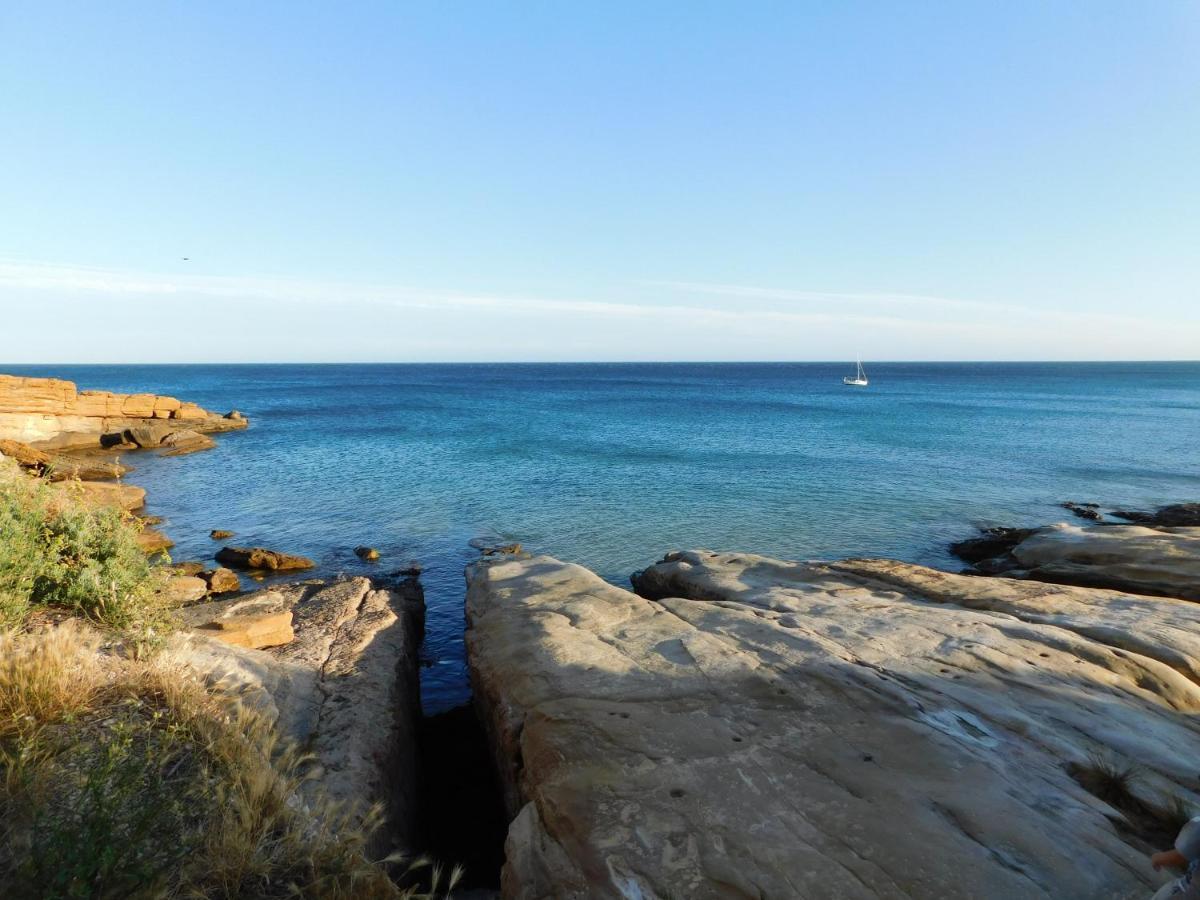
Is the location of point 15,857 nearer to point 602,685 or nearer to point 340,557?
point 602,685

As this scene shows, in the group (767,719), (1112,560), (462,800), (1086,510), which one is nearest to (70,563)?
(462,800)

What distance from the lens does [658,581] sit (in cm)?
1702

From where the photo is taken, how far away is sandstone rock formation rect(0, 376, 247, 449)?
37.9m

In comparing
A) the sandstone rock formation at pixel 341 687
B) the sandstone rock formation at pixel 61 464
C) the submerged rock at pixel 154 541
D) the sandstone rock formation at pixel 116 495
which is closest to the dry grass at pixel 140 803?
the sandstone rock formation at pixel 341 687

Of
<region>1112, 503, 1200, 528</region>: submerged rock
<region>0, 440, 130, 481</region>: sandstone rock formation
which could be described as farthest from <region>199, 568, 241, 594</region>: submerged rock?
<region>1112, 503, 1200, 528</region>: submerged rock

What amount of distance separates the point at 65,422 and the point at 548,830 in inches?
1936

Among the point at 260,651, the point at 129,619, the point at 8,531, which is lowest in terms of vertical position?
the point at 260,651

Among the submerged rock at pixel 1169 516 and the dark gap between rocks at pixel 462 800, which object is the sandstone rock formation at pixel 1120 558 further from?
the dark gap between rocks at pixel 462 800

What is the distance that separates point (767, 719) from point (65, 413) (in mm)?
50081

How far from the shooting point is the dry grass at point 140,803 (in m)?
3.99

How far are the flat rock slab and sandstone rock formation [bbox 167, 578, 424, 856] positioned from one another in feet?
4.84

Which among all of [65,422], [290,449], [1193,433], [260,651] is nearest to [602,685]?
[260,651]

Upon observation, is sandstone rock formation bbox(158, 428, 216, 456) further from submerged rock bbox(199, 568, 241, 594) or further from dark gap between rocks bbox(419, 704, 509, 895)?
dark gap between rocks bbox(419, 704, 509, 895)

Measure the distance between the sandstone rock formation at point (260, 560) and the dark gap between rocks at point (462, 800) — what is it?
9.99 metres
